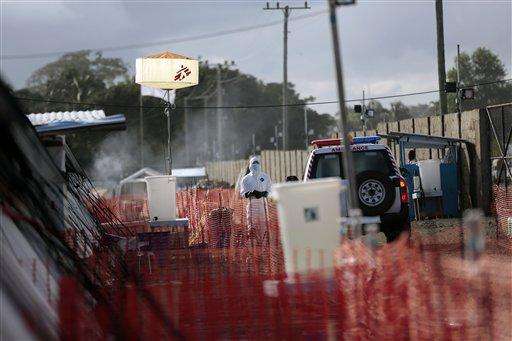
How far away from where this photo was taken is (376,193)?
14.6 metres

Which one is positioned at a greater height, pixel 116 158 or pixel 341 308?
pixel 116 158

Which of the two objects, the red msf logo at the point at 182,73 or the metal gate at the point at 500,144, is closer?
the red msf logo at the point at 182,73

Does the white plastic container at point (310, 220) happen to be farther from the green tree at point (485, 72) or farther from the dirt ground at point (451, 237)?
the green tree at point (485, 72)

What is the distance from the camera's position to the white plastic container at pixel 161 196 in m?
15.9

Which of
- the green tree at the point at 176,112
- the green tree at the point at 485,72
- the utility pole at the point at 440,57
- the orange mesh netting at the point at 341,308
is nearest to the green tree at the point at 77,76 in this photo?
the green tree at the point at 176,112

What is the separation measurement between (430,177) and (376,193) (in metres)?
8.73

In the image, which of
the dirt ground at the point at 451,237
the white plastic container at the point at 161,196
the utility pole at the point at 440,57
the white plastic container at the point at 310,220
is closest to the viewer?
the white plastic container at the point at 310,220

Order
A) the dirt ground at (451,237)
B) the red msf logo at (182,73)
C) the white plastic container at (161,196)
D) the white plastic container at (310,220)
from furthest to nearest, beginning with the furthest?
the red msf logo at (182,73) → the white plastic container at (161,196) → the dirt ground at (451,237) → the white plastic container at (310,220)

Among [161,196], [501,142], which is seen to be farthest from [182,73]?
[501,142]

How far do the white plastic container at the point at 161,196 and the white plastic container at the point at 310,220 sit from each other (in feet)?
28.7

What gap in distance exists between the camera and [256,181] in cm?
1628

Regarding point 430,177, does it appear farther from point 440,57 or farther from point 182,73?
point 440,57

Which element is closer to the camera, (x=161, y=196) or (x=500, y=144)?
(x=161, y=196)

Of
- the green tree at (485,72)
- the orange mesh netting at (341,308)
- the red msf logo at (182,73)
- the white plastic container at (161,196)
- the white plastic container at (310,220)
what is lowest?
the orange mesh netting at (341,308)
